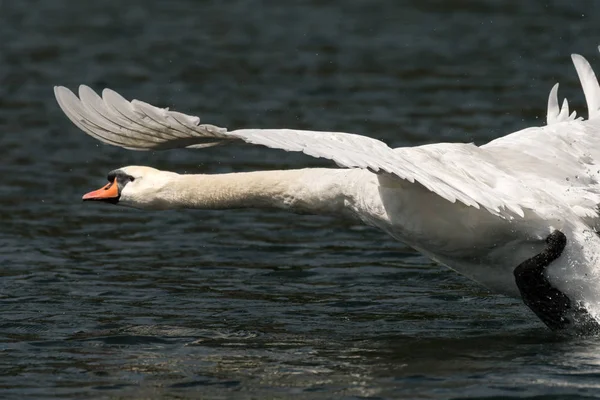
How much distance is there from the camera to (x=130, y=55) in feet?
76.8

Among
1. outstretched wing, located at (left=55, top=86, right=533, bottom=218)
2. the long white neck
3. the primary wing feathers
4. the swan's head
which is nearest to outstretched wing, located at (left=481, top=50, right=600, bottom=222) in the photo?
the primary wing feathers

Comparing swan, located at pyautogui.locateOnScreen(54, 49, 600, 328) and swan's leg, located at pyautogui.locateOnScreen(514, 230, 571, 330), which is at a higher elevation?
swan, located at pyautogui.locateOnScreen(54, 49, 600, 328)

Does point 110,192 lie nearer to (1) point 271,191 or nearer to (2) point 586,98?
(1) point 271,191

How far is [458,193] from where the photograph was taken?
8711mm

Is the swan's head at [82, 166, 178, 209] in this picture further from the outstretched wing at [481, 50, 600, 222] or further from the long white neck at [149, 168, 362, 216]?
the outstretched wing at [481, 50, 600, 222]

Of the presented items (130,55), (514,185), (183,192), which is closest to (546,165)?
(514,185)

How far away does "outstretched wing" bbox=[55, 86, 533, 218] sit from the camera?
→ 855 centimetres

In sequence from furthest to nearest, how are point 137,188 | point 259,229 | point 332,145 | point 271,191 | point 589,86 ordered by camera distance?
point 259,229
point 589,86
point 137,188
point 271,191
point 332,145

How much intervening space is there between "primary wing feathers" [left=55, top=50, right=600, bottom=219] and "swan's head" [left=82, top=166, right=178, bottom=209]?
0.60m

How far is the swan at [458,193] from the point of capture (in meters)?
9.23

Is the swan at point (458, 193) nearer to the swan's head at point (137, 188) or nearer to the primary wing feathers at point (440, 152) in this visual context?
the primary wing feathers at point (440, 152)

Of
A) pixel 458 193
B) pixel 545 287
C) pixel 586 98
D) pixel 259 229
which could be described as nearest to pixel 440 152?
pixel 458 193

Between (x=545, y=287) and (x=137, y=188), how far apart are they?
3.18 m

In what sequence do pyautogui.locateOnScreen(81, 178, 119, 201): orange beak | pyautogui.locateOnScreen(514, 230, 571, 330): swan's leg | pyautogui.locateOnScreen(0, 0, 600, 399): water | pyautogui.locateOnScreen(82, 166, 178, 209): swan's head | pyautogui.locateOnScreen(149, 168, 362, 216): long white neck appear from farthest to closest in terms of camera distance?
pyautogui.locateOnScreen(81, 178, 119, 201): orange beak < pyautogui.locateOnScreen(82, 166, 178, 209): swan's head < pyautogui.locateOnScreen(149, 168, 362, 216): long white neck < pyautogui.locateOnScreen(514, 230, 571, 330): swan's leg < pyautogui.locateOnScreen(0, 0, 600, 399): water
